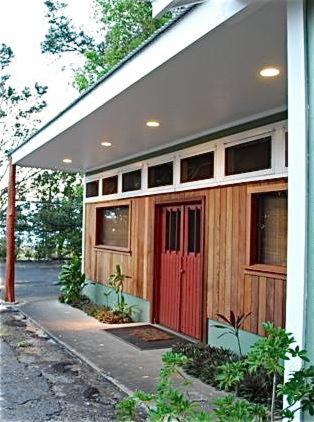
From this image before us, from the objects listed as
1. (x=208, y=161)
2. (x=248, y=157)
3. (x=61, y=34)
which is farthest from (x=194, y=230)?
(x=61, y=34)

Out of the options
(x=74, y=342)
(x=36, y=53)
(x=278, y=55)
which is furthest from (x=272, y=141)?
(x=36, y=53)

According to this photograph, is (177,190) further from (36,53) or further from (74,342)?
(36,53)

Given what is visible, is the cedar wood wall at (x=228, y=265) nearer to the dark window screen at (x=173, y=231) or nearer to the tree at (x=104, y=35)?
the dark window screen at (x=173, y=231)

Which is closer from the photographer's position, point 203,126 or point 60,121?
point 203,126

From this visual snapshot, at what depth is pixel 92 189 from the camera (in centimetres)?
1148

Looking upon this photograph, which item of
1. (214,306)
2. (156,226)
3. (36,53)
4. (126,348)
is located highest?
(36,53)

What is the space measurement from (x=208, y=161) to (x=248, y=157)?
901 mm

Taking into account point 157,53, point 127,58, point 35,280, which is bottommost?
point 35,280

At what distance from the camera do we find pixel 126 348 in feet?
21.7

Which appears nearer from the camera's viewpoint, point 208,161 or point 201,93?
point 201,93

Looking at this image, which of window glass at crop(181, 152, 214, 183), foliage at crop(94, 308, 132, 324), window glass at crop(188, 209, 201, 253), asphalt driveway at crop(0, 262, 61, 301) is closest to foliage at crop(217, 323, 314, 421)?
window glass at crop(181, 152, 214, 183)

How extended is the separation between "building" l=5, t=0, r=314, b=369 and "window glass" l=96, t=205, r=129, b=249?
2.4 inches

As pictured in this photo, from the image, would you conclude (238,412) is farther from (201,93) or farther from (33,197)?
(33,197)

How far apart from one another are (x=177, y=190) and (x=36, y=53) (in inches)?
694
